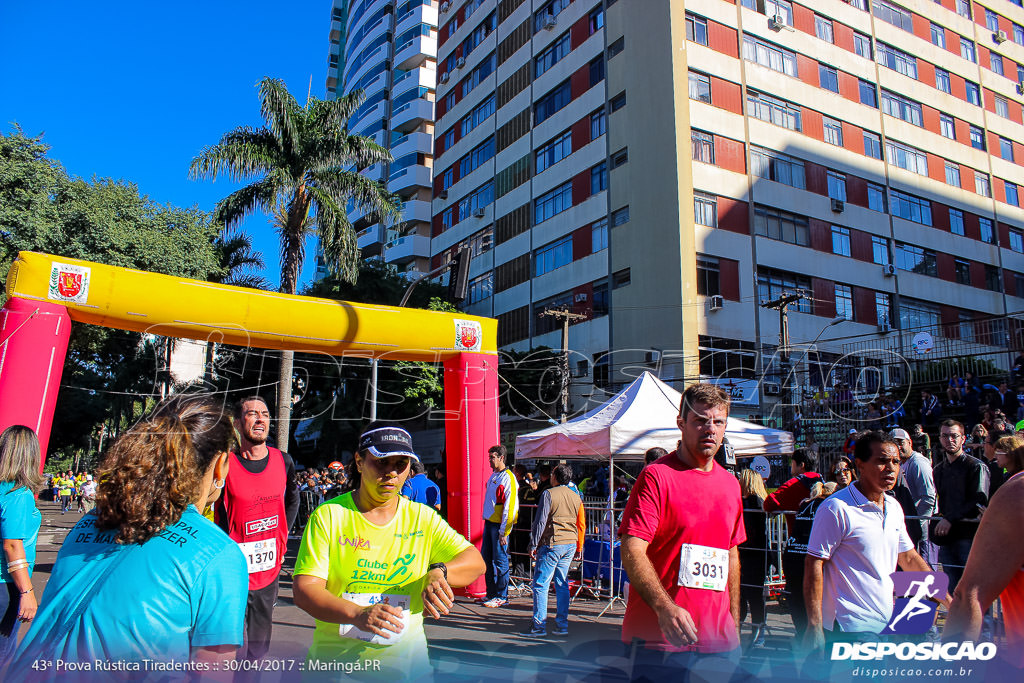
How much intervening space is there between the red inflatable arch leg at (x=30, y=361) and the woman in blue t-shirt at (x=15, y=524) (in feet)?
11.0

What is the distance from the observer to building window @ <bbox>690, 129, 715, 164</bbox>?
27047mm

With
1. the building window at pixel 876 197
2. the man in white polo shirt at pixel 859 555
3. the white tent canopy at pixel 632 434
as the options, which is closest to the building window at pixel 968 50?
the building window at pixel 876 197

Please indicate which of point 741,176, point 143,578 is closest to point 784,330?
point 741,176

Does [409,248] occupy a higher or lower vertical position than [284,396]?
higher

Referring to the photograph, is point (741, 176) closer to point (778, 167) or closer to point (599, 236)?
point (778, 167)

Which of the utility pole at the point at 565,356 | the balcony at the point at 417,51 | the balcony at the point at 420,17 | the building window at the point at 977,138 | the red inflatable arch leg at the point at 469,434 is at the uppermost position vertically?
the balcony at the point at 420,17

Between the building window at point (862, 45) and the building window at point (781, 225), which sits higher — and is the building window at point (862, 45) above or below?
above

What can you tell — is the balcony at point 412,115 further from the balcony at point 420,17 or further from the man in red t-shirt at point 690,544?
the man in red t-shirt at point 690,544

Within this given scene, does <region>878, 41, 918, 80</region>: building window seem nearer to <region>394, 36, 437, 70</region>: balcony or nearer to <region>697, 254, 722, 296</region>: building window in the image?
<region>697, 254, 722, 296</region>: building window

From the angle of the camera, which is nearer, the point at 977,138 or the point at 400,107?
the point at 977,138

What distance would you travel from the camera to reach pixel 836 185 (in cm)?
3014

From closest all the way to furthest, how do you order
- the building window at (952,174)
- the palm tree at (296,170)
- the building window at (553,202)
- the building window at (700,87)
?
1. the palm tree at (296,170)
2. the building window at (700,87)
3. the building window at (553,202)
4. the building window at (952,174)

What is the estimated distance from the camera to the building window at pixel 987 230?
3478 centimetres

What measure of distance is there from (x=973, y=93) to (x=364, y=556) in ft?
140
